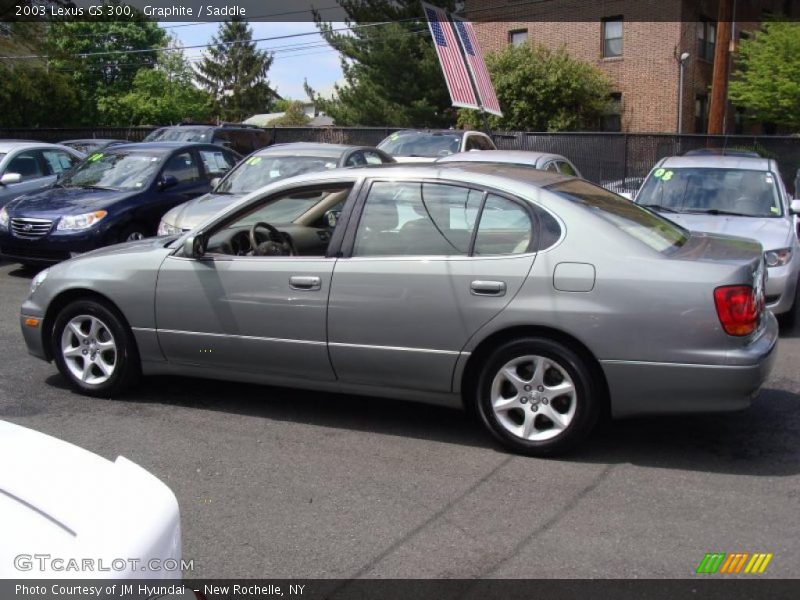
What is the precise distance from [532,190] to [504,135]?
19.4 meters

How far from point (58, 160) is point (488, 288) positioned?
37.0 ft

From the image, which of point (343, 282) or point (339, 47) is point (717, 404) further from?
point (339, 47)

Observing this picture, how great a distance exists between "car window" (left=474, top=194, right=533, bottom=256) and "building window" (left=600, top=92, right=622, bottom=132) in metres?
28.5

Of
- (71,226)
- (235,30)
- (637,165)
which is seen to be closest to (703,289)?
(71,226)

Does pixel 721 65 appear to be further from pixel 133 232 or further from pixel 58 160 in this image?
pixel 133 232

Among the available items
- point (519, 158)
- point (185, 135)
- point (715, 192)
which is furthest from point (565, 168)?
point (185, 135)

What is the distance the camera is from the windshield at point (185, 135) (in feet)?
60.0

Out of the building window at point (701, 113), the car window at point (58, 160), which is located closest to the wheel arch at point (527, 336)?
the car window at point (58, 160)

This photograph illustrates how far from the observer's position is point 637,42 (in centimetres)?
3084

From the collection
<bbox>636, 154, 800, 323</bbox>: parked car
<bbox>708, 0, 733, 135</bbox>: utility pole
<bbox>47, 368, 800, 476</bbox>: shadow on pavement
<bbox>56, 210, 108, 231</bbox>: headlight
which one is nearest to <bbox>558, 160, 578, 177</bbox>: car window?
<bbox>636, 154, 800, 323</bbox>: parked car

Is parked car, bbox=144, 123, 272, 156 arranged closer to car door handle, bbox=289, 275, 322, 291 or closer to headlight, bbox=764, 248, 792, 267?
headlight, bbox=764, 248, 792, 267

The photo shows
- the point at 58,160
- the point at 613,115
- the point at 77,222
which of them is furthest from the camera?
the point at 613,115

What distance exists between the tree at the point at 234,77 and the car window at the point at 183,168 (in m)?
65.5

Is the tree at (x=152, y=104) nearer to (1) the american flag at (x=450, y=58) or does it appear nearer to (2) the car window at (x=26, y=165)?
(1) the american flag at (x=450, y=58)
